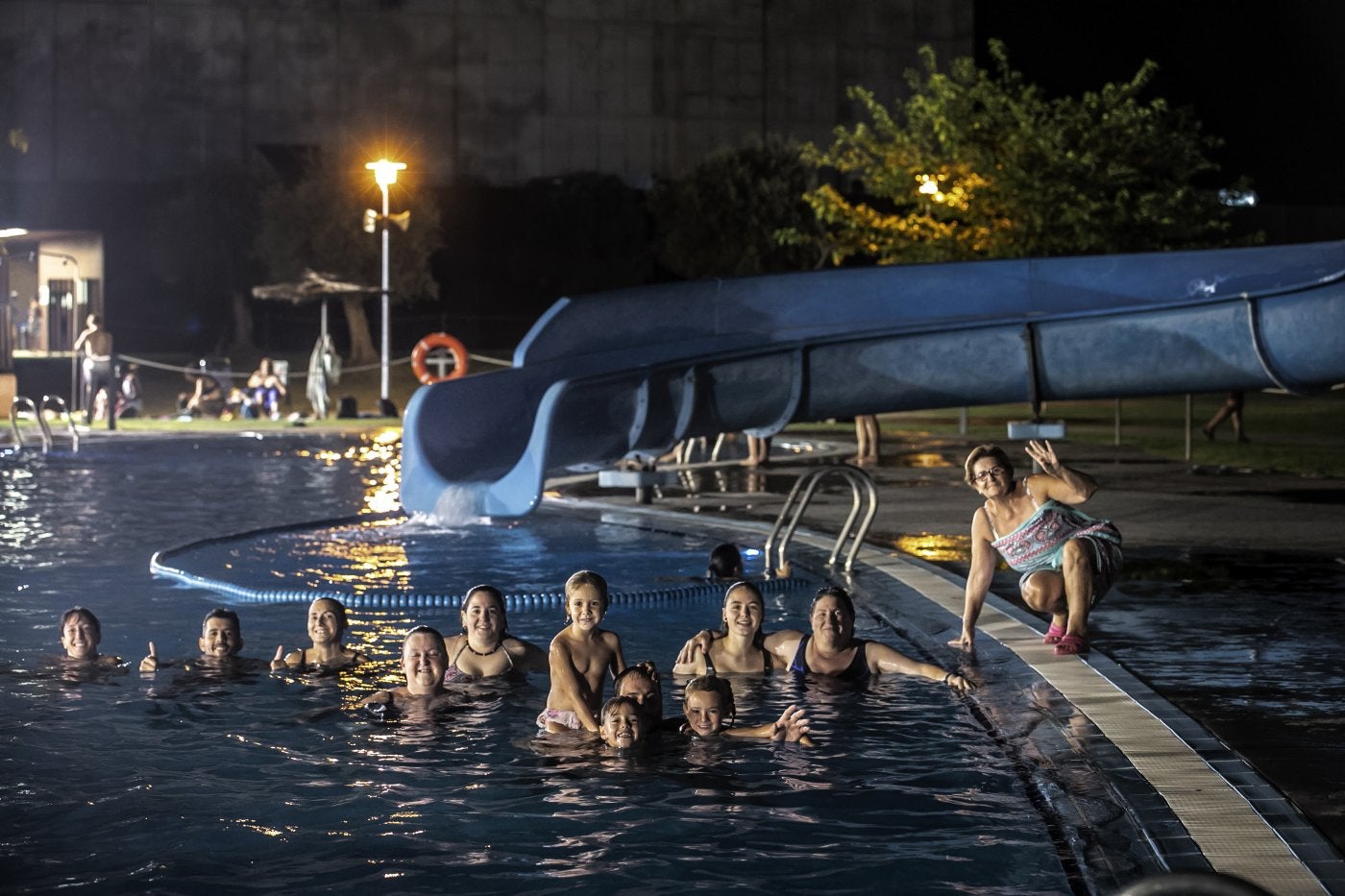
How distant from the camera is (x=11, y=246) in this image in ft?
168

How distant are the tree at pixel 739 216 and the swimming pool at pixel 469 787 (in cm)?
4378

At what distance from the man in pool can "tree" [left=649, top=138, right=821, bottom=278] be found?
45.3 metres

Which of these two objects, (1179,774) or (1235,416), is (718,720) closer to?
(1179,774)

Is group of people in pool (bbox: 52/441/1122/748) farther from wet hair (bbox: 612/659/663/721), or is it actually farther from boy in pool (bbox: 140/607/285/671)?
wet hair (bbox: 612/659/663/721)

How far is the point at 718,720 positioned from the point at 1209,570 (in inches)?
232

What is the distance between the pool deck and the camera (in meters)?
5.42

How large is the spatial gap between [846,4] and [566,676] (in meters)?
57.5

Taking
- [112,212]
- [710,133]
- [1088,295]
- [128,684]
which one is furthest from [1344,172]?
[128,684]

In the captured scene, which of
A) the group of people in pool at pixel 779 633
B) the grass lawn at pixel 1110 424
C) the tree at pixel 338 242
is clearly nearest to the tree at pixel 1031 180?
the grass lawn at pixel 1110 424

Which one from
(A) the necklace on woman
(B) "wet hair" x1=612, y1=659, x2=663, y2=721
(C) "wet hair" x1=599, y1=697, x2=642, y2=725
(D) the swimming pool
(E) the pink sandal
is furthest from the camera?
(A) the necklace on woman

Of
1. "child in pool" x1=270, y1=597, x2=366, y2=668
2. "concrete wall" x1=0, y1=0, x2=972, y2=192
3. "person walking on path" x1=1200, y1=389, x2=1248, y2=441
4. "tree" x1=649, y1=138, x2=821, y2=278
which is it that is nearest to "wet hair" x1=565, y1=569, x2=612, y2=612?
"child in pool" x1=270, y1=597, x2=366, y2=668

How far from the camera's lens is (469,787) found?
284 inches

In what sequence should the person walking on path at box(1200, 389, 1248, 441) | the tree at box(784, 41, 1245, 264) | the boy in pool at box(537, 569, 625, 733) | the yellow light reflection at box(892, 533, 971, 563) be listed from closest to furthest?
the boy in pool at box(537, 569, 625, 733) → the yellow light reflection at box(892, 533, 971, 563) → the person walking on path at box(1200, 389, 1248, 441) → the tree at box(784, 41, 1245, 264)

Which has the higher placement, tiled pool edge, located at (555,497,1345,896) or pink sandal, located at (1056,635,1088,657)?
pink sandal, located at (1056,635,1088,657)
